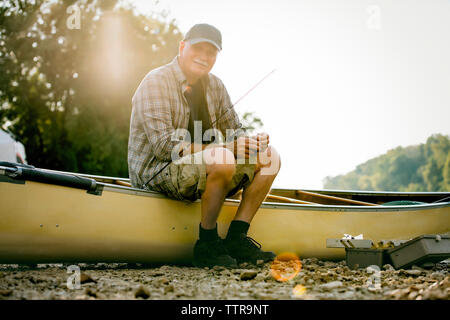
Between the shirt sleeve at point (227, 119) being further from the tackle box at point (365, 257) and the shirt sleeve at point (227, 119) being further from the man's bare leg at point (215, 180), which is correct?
the tackle box at point (365, 257)

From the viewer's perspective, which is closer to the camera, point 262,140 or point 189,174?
point 189,174

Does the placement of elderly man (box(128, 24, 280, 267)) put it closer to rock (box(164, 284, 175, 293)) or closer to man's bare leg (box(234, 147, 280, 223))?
man's bare leg (box(234, 147, 280, 223))

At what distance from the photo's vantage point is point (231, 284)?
9.23ft

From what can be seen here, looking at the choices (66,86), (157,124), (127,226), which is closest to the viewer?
(157,124)

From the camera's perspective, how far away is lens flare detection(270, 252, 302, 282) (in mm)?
3110

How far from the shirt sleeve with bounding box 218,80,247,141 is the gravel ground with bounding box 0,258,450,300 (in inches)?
49.1

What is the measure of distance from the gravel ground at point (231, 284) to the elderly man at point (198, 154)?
10.6 inches

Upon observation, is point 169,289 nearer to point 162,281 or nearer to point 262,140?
point 162,281

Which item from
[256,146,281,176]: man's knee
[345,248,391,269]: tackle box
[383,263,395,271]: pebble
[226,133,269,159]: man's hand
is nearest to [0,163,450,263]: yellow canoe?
[256,146,281,176]: man's knee

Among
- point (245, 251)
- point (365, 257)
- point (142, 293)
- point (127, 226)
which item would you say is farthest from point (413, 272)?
point (127, 226)

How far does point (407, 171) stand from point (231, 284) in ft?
226

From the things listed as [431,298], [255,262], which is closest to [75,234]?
[255,262]

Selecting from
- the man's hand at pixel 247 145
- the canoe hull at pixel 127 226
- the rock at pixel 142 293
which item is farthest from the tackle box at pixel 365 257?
the rock at pixel 142 293
